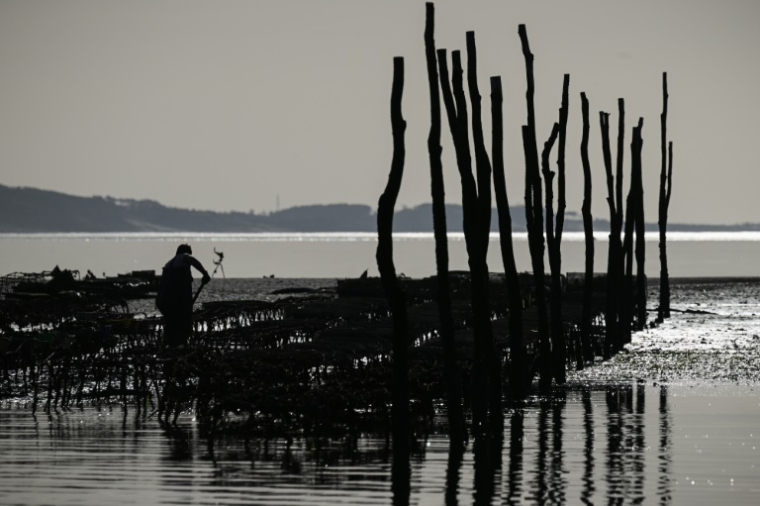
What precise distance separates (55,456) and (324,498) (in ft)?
13.1

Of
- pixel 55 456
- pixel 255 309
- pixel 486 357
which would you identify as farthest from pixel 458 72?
pixel 255 309

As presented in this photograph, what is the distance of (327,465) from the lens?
15.9 metres

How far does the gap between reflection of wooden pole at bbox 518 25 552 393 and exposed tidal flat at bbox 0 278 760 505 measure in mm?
A: 770

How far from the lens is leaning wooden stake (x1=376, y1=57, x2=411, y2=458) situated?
55.7 ft

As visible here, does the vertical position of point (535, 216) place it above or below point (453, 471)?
above

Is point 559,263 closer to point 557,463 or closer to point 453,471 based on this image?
point 557,463

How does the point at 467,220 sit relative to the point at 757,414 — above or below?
above

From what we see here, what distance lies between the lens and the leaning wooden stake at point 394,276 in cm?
1698

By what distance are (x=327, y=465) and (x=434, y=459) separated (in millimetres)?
1256

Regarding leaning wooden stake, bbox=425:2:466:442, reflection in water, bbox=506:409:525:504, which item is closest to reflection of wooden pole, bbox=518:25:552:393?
reflection in water, bbox=506:409:525:504

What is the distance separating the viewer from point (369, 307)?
34.7 m

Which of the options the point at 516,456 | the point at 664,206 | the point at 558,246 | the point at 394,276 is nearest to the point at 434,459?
the point at 516,456

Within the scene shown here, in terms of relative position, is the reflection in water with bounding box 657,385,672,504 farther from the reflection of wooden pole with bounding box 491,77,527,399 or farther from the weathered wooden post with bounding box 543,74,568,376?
the weathered wooden post with bounding box 543,74,568,376

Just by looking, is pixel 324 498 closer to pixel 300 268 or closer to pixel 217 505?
pixel 217 505
